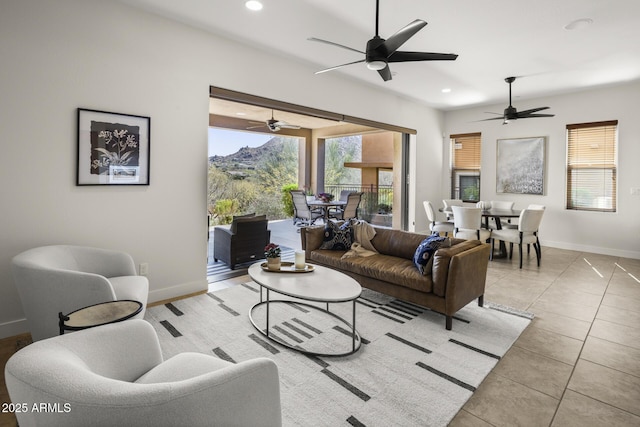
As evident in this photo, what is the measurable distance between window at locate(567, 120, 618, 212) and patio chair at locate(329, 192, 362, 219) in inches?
177

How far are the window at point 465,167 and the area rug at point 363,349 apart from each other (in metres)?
4.92

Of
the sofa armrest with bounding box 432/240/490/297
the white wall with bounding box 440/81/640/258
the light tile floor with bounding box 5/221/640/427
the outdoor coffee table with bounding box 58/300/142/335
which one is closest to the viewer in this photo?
the outdoor coffee table with bounding box 58/300/142/335

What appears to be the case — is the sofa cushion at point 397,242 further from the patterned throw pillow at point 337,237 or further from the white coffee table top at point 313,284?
the white coffee table top at point 313,284

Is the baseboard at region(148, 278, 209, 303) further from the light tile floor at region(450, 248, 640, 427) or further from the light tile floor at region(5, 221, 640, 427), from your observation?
the light tile floor at region(450, 248, 640, 427)

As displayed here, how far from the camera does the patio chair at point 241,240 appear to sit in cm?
485

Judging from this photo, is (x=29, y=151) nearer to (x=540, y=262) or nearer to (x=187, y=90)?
(x=187, y=90)

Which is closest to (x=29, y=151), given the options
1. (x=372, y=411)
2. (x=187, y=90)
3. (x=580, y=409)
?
(x=187, y=90)

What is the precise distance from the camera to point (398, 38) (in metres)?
2.80

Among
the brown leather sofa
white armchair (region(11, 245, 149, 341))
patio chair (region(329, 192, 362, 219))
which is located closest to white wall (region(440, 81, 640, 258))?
patio chair (region(329, 192, 362, 219))

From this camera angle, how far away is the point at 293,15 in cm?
350

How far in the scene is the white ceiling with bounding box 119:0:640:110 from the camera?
3.31 meters

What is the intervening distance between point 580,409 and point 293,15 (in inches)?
153

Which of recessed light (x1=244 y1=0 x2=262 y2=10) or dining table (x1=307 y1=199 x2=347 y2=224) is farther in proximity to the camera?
dining table (x1=307 y1=199 x2=347 y2=224)

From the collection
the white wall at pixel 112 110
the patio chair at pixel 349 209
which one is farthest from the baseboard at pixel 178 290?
the patio chair at pixel 349 209
